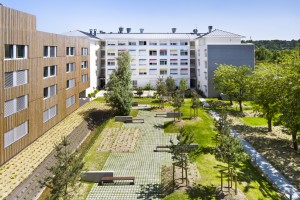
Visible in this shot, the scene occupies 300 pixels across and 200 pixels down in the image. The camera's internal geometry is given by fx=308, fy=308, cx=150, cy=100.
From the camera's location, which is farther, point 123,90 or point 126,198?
point 123,90

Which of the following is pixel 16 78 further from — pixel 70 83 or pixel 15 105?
pixel 70 83

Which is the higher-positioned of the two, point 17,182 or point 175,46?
point 175,46

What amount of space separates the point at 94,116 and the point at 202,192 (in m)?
27.7

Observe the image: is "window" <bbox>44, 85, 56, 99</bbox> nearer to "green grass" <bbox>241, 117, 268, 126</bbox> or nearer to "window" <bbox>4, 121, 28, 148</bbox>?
"window" <bbox>4, 121, 28, 148</bbox>

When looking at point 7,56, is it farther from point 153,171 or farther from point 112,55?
point 112,55

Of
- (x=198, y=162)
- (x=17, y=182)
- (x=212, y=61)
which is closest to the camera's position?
(x=17, y=182)

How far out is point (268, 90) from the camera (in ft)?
118

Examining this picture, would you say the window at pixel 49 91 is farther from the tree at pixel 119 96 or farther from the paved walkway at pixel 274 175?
the paved walkway at pixel 274 175

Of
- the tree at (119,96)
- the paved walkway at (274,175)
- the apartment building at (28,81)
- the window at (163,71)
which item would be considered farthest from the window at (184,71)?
the paved walkway at (274,175)

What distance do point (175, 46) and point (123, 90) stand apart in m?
37.5

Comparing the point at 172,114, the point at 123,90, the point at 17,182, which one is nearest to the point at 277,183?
the point at 17,182

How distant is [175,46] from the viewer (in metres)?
78.5

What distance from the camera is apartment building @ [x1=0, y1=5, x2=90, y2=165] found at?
25.9 metres

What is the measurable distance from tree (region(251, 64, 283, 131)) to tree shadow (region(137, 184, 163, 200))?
1705cm
